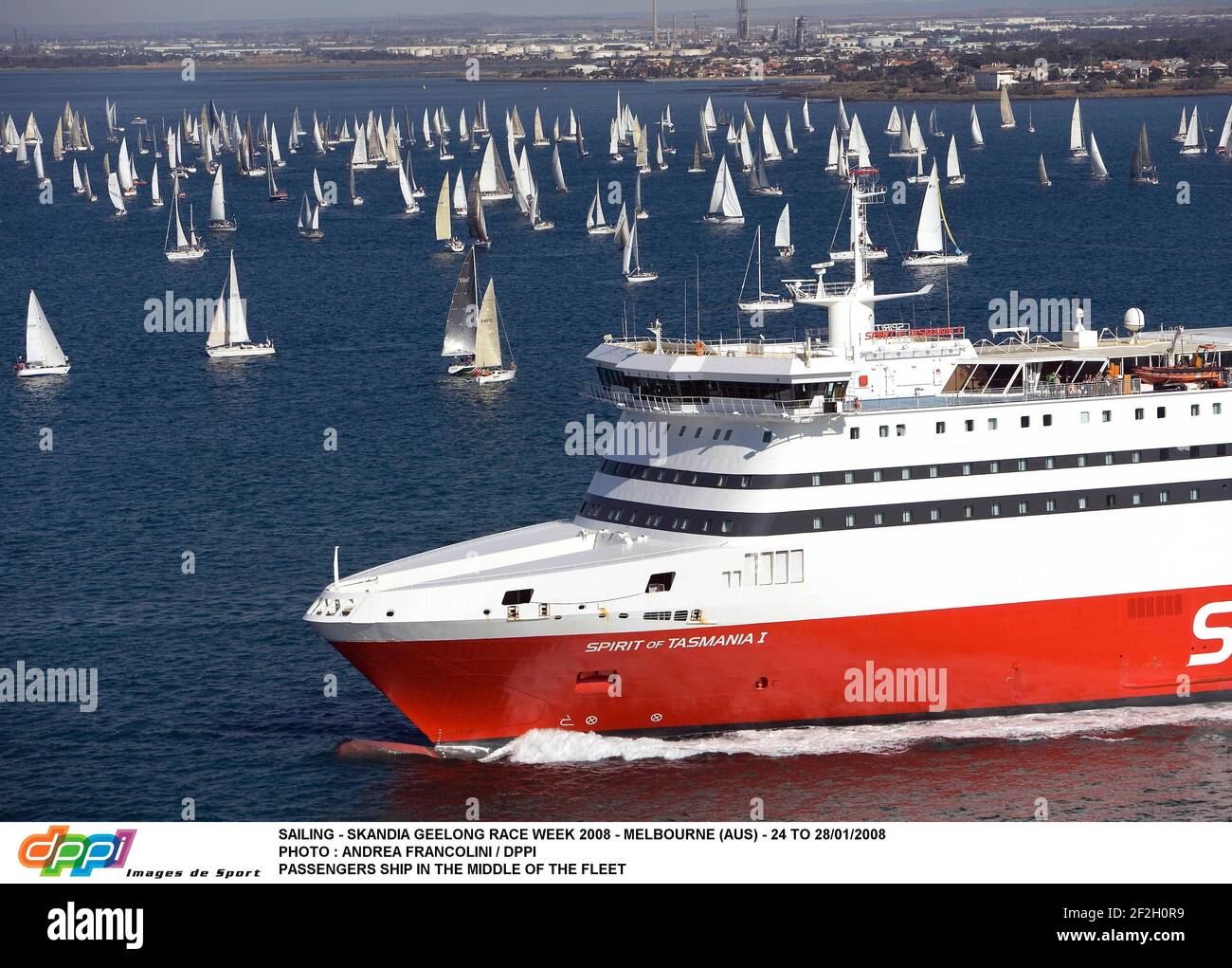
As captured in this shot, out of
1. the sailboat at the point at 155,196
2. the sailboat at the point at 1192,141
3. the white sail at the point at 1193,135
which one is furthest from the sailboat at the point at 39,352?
the white sail at the point at 1193,135

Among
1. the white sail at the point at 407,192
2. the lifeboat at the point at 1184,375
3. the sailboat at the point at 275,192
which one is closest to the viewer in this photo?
the lifeboat at the point at 1184,375

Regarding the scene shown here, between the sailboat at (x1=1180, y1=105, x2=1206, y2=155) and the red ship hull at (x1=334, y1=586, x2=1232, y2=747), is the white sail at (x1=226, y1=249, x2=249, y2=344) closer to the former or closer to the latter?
the red ship hull at (x1=334, y1=586, x2=1232, y2=747)

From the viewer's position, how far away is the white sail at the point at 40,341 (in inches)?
3472

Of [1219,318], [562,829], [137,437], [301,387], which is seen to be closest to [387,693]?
[562,829]

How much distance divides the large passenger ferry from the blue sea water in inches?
45.8

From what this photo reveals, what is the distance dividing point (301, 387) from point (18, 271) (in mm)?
49151

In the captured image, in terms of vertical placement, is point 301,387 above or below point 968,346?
below

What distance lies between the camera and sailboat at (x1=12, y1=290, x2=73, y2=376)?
8825 cm

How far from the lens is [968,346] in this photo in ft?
139

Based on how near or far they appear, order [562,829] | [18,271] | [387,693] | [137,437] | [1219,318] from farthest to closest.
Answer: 1. [18,271]
2. [1219,318]
3. [137,437]
4. [387,693]
5. [562,829]

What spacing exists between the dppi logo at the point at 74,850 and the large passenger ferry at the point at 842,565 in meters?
9.75

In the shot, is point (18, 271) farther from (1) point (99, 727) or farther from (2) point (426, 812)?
(2) point (426, 812)

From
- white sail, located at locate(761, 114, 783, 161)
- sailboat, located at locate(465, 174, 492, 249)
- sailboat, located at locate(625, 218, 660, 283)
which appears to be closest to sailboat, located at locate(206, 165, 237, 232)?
sailboat, located at locate(465, 174, 492, 249)

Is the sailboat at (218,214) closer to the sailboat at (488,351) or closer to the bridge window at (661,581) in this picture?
the sailboat at (488,351)
